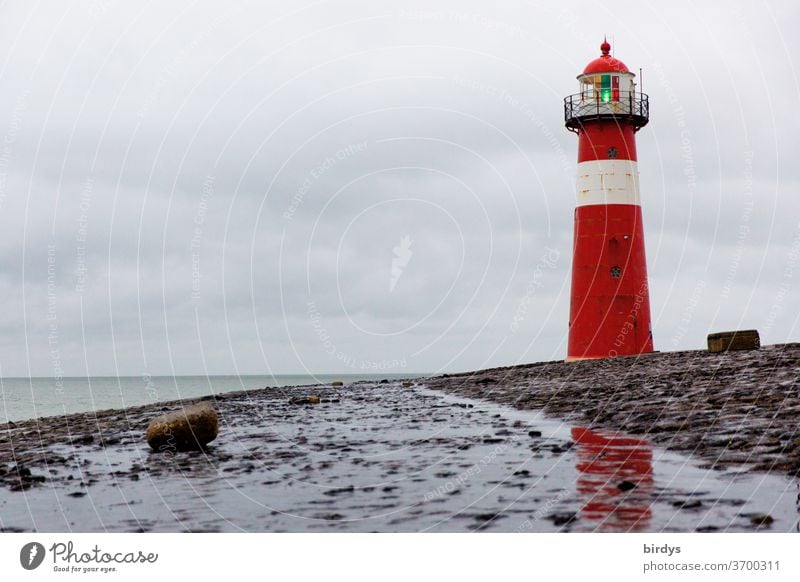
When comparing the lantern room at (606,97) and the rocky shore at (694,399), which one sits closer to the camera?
the rocky shore at (694,399)

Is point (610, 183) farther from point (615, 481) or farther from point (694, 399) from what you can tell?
point (615, 481)

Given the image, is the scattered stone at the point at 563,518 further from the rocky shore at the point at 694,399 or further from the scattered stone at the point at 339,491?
the scattered stone at the point at 339,491

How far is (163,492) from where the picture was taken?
Result: 42.2 ft

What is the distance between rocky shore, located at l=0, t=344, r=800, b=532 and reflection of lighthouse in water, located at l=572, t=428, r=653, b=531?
0.03 meters

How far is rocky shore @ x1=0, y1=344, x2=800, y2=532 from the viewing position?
33.6 ft

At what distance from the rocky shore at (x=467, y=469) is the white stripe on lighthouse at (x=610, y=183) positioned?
44.5ft

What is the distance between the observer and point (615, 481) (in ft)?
37.4

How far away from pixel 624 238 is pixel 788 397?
1992 centimetres

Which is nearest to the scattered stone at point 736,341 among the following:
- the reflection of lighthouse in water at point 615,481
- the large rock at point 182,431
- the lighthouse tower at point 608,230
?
the lighthouse tower at point 608,230

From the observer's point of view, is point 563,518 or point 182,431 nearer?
point 563,518

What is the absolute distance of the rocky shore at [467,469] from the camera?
1023 centimetres
